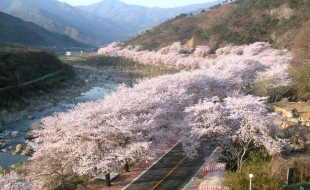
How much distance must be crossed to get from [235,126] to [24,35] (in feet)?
480

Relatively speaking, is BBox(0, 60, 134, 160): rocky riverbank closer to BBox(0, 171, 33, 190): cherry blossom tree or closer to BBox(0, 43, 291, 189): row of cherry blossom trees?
BBox(0, 43, 291, 189): row of cherry blossom trees

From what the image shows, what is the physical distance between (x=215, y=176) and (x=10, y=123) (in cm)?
2946

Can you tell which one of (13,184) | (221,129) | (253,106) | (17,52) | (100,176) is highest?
(17,52)

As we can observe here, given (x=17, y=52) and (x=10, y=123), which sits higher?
(x=17, y=52)

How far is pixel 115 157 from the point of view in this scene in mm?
15336

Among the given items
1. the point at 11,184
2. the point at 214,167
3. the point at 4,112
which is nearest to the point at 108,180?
the point at 11,184

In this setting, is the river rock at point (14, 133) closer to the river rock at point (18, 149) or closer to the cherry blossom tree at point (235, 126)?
the river rock at point (18, 149)

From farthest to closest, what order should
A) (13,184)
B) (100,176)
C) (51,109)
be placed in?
1. (51,109)
2. (100,176)
3. (13,184)

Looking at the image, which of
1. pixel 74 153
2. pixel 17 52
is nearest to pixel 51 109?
pixel 17 52

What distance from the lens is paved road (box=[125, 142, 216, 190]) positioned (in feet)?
53.9

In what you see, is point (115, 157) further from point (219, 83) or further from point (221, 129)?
point (219, 83)

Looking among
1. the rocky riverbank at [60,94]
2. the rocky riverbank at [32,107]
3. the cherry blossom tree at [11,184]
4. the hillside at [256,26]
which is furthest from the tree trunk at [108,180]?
the hillside at [256,26]

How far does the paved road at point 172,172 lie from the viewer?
1644 cm

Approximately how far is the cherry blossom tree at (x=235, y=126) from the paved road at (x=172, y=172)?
203 cm
